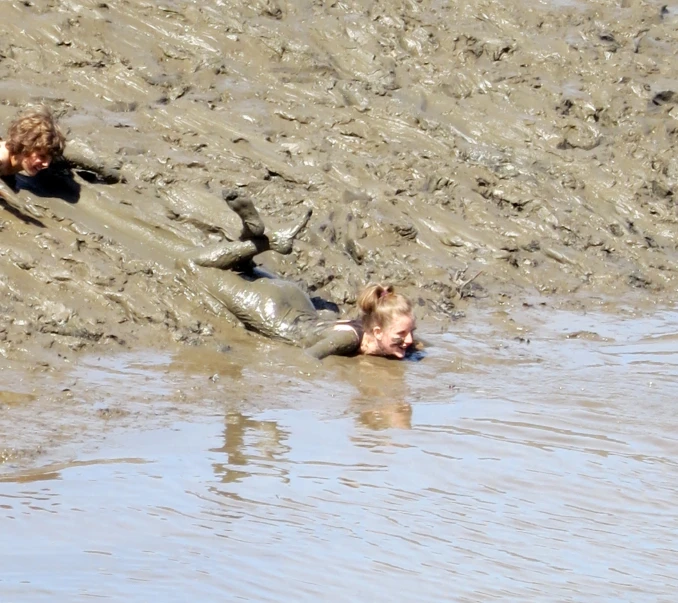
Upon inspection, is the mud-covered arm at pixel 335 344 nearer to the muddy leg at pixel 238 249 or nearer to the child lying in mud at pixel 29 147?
the muddy leg at pixel 238 249

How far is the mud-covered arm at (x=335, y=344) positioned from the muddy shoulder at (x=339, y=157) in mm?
534

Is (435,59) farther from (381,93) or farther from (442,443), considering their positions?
(442,443)

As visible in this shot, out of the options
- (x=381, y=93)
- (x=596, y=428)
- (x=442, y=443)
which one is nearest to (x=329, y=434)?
(x=442, y=443)

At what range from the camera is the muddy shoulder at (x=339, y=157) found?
22.8ft

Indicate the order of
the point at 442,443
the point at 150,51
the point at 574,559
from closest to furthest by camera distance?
the point at 574,559 → the point at 442,443 → the point at 150,51

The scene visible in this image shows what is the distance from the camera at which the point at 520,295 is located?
8.27m

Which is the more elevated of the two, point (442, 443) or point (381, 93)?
point (381, 93)

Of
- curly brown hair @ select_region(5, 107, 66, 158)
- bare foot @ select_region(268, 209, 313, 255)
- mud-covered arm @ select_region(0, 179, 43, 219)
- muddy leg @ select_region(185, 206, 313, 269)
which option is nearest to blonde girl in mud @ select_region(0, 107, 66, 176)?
curly brown hair @ select_region(5, 107, 66, 158)

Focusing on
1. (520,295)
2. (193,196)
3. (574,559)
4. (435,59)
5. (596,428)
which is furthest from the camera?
(435,59)

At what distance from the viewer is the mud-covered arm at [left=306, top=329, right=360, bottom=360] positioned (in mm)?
6633

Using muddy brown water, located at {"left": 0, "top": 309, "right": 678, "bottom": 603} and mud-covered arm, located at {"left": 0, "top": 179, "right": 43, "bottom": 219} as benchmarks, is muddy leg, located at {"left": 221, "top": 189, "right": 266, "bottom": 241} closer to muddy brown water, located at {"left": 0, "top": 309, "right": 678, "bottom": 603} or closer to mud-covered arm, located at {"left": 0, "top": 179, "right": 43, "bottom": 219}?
muddy brown water, located at {"left": 0, "top": 309, "right": 678, "bottom": 603}

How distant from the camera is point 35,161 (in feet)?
22.4

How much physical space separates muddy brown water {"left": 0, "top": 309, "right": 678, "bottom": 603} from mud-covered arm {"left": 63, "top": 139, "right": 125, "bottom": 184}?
172 centimetres

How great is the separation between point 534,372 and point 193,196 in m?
2.65
